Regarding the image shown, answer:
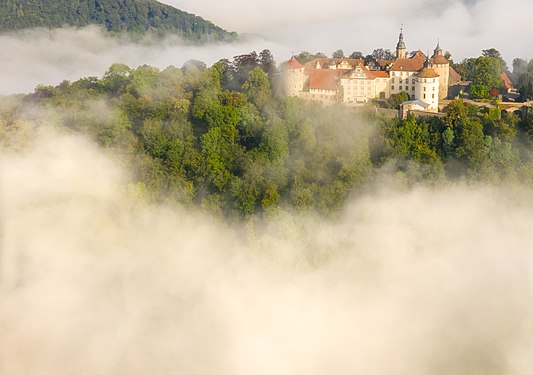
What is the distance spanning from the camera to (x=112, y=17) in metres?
88.0

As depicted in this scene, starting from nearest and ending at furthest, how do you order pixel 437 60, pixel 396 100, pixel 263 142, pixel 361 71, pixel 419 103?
pixel 263 142 < pixel 419 103 < pixel 396 100 < pixel 361 71 < pixel 437 60

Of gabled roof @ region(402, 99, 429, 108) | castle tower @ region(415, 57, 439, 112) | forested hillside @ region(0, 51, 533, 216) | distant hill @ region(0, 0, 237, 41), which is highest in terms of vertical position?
distant hill @ region(0, 0, 237, 41)

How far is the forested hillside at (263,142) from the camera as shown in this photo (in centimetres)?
2869

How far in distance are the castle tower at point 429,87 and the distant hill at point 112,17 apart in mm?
59614

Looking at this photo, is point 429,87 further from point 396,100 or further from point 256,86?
point 256,86

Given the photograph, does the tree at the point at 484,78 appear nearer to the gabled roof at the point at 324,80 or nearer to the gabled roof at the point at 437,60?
A: the gabled roof at the point at 437,60

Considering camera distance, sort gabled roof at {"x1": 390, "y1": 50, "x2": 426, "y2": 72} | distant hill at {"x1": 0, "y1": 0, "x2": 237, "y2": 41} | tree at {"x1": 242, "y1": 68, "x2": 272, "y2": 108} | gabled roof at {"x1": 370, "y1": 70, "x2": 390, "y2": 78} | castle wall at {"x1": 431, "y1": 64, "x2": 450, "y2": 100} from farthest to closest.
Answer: distant hill at {"x1": 0, "y1": 0, "x2": 237, "y2": 41}, castle wall at {"x1": 431, "y1": 64, "x2": 450, "y2": 100}, gabled roof at {"x1": 370, "y1": 70, "x2": 390, "y2": 78}, gabled roof at {"x1": 390, "y1": 50, "x2": 426, "y2": 72}, tree at {"x1": 242, "y1": 68, "x2": 272, "y2": 108}

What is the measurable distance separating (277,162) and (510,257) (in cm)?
1121

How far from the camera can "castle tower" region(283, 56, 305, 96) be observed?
113ft

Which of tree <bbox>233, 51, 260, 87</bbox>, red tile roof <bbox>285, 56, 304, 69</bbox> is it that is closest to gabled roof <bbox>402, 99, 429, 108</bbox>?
red tile roof <bbox>285, 56, 304, 69</bbox>

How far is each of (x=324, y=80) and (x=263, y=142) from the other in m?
6.03

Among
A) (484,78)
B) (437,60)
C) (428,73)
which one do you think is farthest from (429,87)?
(484,78)

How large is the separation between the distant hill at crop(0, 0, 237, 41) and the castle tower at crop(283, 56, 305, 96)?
5349 cm

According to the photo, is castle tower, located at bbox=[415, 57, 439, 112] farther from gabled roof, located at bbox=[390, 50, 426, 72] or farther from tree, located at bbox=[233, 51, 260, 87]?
tree, located at bbox=[233, 51, 260, 87]
